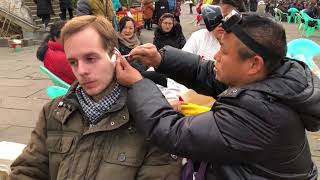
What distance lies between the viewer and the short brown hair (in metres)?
1.79

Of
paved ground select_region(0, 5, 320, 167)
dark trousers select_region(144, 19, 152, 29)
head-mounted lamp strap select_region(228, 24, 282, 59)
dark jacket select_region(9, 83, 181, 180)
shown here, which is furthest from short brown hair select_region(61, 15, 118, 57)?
dark trousers select_region(144, 19, 152, 29)

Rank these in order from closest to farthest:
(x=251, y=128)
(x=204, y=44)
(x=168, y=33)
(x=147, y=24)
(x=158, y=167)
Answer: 1. (x=251, y=128)
2. (x=158, y=167)
3. (x=204, y=44)
4. (x=168, y=33)
5. (x=147, y=24)

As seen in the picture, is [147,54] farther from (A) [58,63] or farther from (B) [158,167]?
(A) [58,63]

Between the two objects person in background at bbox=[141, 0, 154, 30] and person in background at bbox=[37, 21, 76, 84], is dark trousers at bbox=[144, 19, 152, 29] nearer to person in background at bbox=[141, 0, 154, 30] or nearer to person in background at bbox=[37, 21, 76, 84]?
person in background at bbox=[141, 0, 154, 30]

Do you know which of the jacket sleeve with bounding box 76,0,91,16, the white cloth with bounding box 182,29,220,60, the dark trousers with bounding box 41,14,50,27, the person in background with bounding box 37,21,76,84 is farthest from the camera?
the dark trousers with bounding box 41,14,50,27

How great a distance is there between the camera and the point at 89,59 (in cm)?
179

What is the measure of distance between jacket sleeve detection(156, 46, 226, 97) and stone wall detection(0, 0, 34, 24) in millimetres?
11563

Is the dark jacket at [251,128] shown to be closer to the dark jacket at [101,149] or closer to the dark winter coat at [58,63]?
the dark jacket at [101,149]

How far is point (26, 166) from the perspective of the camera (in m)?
1.96

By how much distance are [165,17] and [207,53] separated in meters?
3.46

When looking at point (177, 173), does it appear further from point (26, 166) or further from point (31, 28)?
point (31, 28)

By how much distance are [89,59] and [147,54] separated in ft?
1.03

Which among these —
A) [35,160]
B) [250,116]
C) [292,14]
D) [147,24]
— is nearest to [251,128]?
[250,116]

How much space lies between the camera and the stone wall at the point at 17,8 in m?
12.6
